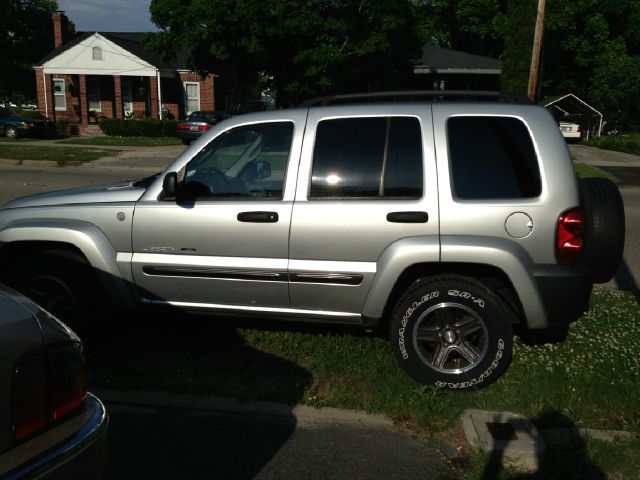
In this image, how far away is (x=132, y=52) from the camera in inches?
1347

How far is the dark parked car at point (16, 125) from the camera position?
93.5ft

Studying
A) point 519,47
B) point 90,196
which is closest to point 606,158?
point 519,47

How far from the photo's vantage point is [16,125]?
28438mm

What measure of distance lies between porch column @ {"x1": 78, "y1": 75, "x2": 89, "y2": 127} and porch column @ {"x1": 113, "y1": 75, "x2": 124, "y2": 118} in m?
1.57

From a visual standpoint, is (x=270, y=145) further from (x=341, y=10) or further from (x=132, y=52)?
(x=132, y=52)

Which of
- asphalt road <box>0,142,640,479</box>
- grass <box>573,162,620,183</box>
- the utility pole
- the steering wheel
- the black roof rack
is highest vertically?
the utility pole

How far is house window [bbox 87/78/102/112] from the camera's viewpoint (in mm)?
35969

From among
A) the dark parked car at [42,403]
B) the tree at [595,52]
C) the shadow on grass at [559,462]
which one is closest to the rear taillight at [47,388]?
the dark parked car at [42,403]

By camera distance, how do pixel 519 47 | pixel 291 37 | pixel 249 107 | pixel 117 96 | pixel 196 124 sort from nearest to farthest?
1. pixel 291 37
2. pixel 196 124
3. pixel 249 107
4. pixel 519 47
5. pixel 117 96

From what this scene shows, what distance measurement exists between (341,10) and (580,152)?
1134 cm

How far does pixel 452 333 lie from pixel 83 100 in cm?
3513

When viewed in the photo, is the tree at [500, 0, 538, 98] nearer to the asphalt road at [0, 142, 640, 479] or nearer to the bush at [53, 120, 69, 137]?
the bush at [53, 120, 69, 137]

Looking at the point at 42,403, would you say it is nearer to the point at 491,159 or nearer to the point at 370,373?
the point at 370,373

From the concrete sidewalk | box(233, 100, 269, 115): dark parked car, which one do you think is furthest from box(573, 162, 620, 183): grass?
box(233, 100, 269, 115): dark parked car
